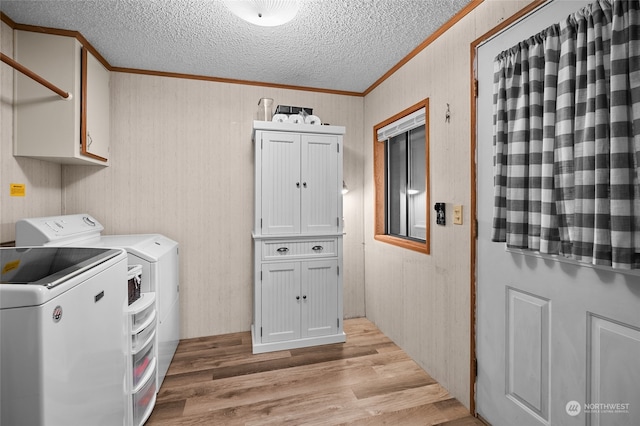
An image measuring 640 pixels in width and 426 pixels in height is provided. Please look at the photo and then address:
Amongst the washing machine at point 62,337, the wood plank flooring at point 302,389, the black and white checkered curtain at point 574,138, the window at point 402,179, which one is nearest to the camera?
the washing machine at point 62,337

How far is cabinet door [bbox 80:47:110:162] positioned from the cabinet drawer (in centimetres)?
154

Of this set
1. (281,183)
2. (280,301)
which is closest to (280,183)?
(281,183)

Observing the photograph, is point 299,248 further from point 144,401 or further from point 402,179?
point 144,401

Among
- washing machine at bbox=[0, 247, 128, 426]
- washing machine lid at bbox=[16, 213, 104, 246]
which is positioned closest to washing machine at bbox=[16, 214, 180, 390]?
washing machine lid at bbox=[16, 213, 104, 246]

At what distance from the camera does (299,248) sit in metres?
2.76

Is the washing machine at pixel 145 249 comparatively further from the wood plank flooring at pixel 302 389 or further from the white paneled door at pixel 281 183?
the white paneled door at pixel 281 183

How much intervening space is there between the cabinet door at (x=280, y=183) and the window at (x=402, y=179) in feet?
2.98

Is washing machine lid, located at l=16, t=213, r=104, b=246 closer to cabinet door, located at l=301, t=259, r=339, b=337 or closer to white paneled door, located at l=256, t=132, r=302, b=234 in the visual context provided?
white paneled door, located at l=256, t=132, r=302, b=234

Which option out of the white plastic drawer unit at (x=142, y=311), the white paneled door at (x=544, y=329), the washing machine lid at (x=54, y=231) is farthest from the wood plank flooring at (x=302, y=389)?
the washing machine lid at (x=54, y=231)

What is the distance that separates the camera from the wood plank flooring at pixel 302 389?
184 centimetres

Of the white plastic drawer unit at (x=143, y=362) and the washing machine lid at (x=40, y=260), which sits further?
the white plastic drawer unit at (x=143, y=362)

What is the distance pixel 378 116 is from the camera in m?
3.06

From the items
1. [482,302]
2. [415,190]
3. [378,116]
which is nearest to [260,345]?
[482,302]

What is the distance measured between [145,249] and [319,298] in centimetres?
150
